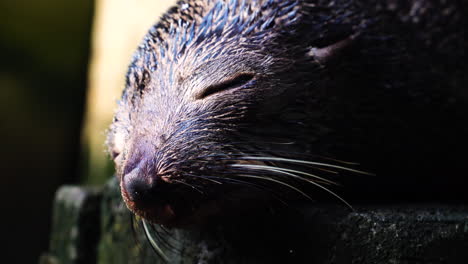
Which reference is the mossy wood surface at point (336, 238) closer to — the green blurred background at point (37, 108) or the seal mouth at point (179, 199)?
the seal mouth at point (179, 199)

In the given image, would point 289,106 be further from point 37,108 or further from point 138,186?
point 37,108

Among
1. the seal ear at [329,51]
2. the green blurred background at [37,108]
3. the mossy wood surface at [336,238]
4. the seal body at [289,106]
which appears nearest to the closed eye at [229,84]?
the seal body at [289,106]

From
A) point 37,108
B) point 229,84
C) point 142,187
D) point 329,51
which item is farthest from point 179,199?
point 37,108

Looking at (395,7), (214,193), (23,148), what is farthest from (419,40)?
(23,148)

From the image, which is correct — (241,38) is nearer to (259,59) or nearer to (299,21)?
(259,59)

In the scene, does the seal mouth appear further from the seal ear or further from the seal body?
the seal ear

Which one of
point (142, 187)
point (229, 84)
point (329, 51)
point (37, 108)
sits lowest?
point (142, 187)

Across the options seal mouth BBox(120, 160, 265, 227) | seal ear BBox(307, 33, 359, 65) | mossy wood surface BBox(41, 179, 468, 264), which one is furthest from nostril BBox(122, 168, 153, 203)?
seal ear BBox(307, 33, 359, 65)
